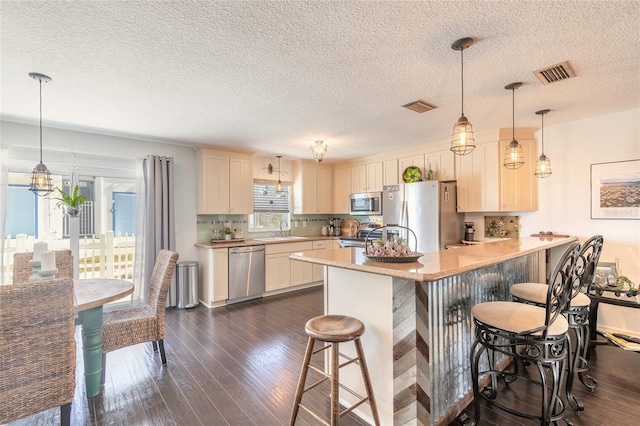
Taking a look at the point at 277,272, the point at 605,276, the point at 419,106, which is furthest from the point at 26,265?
the point at 605,276

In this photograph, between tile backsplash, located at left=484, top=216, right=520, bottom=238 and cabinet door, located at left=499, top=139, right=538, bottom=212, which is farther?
tile backsplash, located at left=484, top=216, right=520, bottom=238

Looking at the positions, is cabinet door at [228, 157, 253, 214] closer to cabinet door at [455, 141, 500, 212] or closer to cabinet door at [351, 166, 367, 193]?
cabinet door at [351, 166, 367, 193]

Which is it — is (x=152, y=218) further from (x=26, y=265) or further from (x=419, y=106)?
(x=419, y=106)

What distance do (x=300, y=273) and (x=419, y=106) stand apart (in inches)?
138

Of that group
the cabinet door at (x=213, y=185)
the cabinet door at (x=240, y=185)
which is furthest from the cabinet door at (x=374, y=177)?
the cabinet door at (x=213, y=185)

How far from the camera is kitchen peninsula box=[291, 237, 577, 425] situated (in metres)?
1.76

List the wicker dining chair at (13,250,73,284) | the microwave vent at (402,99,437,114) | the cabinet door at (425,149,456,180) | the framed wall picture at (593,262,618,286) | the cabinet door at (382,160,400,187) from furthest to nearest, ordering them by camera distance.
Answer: the cabinet door at (382,160,400,187), the cabinet door at (425,149,456,180), the framed wall picture at (593,262,618,286), the microwave vent at (402,99,437,114), the wicker dining chair at (13,250,73,284)

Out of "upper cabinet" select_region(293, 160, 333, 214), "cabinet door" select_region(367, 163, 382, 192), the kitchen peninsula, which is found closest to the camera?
the kitchen peninsula

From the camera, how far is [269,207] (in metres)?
5.83

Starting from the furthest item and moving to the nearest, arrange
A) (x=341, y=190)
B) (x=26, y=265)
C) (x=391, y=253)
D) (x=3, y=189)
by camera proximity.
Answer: (x=341, y=190) → (x=3, y=189) → (x=26, y=265) → (x=391, y=253)

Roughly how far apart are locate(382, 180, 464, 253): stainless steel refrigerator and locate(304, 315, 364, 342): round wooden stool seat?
2.61m

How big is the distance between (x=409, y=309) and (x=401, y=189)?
10.5ft

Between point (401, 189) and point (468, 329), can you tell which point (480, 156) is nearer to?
point (401, 189)

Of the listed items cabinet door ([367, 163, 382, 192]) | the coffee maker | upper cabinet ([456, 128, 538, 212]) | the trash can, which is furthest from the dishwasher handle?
upper cabinet ([456, 128, 538, 212])
